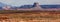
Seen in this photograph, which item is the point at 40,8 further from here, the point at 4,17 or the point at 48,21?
the point at 4,17

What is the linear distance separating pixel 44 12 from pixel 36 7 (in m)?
0.08

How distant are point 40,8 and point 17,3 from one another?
7.6 inches

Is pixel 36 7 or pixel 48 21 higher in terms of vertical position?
pixel 36 7

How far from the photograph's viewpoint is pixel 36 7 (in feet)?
3.97

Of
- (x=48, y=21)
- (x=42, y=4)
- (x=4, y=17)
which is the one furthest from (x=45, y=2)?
(x=4, y=17)

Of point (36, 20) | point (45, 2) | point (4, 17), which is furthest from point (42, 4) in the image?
point (4, 17)

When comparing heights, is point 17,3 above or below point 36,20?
above

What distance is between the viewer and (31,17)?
1194mm

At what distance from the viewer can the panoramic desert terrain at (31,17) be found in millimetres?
1184

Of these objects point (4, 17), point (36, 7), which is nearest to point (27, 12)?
point (36, 7)

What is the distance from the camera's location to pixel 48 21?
1211mm

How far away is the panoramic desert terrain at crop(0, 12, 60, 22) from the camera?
1.18 m

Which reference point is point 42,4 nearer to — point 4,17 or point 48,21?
point 48,21

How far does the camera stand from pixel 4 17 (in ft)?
3.88
